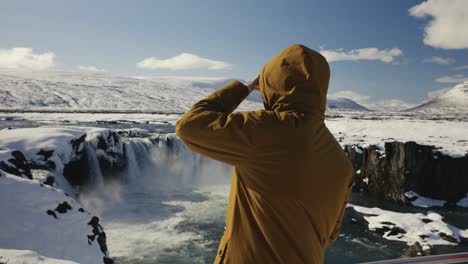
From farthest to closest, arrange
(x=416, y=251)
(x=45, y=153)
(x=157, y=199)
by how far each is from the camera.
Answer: (x=157, y=199) < (x=45, y=153) < (x=416, y=251)

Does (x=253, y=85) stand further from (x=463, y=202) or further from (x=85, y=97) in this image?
(x=85, y=97)

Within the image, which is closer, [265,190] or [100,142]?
[265,190]

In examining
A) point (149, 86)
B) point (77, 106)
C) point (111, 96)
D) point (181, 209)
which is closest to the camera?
point (181, 209)

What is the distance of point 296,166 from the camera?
4.40 ft

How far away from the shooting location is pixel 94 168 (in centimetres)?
1967

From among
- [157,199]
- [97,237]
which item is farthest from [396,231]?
[97,237]

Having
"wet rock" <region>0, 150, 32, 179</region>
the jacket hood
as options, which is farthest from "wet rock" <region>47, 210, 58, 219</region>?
the jacket hood

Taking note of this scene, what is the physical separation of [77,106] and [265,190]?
128423mm

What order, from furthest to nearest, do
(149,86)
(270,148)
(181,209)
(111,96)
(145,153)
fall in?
(149,86) → (111,96) → (145,153) → (181,209) → (270,148)

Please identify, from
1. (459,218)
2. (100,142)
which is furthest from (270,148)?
(459,218)

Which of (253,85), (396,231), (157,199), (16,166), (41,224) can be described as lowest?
(157,199)

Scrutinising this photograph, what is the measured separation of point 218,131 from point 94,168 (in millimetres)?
20020

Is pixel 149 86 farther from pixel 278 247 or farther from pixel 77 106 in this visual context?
pixel 278 247

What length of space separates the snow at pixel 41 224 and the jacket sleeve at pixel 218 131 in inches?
250
